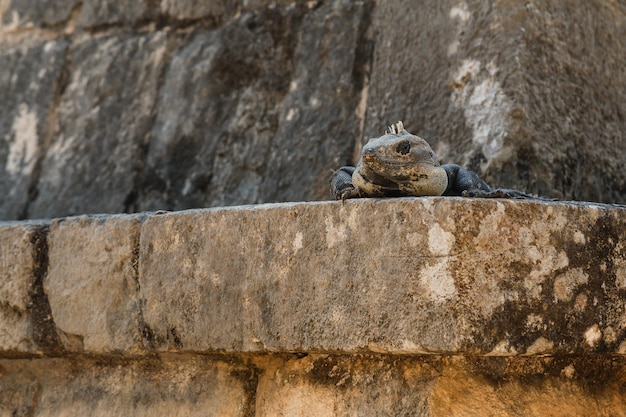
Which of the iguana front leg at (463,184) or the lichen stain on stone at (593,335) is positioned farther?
the iguana front leg at (463,184)

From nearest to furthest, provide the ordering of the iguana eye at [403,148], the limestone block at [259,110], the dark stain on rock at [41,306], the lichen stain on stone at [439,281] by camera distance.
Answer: the lichen stain on stone at [439,281]
the iguana eye at [403,148]
the dark stain on rock at [41,306]
the limestone block at [259,110]

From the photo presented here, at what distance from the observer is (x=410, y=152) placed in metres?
2.69

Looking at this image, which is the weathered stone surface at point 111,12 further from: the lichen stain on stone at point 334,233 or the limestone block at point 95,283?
the lichen stain on stone at point 334,233

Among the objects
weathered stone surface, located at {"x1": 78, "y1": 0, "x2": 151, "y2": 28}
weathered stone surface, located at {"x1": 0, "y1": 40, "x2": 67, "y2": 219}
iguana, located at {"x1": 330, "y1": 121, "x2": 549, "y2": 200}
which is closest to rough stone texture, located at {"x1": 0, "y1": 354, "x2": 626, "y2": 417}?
iguana, located at {"x1": 330, "y1": 121, "x2": 549, "y2": 200}

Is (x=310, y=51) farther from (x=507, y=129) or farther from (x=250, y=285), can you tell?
(x=250, y=285)

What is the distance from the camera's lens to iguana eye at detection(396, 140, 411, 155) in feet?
8.79

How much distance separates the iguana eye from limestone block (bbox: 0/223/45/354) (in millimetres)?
1359

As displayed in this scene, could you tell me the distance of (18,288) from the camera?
11.0ft

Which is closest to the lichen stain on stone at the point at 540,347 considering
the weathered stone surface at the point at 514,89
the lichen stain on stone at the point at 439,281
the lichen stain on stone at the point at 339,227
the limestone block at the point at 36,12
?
the lichen stain on stone at the point at 439,281

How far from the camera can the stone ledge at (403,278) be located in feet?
7.98

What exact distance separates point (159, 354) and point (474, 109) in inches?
50.5

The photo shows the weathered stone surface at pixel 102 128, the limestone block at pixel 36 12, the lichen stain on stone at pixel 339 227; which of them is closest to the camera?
the lichen stain on stone at pixel 339 227

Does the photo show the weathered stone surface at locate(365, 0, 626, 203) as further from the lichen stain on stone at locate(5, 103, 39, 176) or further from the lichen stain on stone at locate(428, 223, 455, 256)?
the lichen stain on stone at locate(5, 103, 39, 176)

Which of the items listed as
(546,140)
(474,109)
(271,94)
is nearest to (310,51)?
(271,94)
